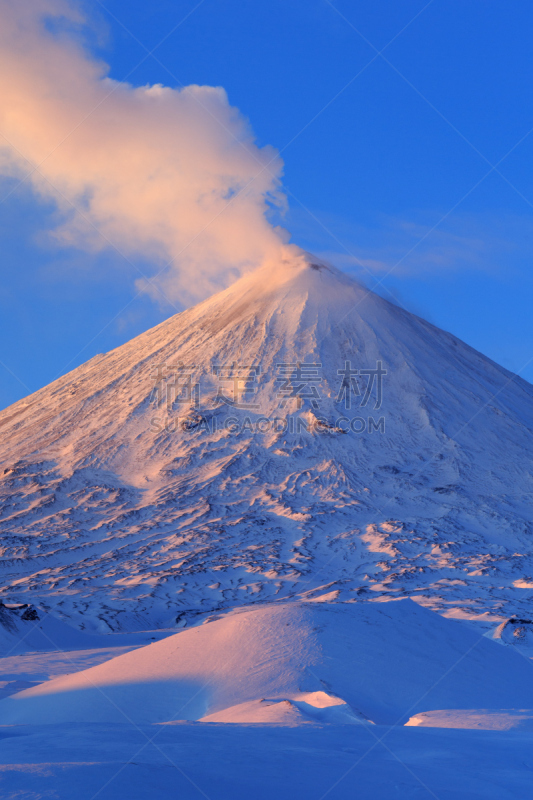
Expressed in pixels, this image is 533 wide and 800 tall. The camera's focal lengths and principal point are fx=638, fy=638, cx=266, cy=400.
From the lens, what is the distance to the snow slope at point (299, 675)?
1164 cm

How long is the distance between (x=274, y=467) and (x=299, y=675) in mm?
36041

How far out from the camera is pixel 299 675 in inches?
508

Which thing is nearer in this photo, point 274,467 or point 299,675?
point 299,675

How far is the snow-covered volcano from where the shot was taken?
113 feet

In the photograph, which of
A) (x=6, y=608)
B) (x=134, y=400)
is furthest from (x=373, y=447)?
(x=6, y=608)

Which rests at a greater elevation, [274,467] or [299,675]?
[274,467]

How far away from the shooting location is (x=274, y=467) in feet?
161

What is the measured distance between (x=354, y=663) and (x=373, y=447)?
1517 inches

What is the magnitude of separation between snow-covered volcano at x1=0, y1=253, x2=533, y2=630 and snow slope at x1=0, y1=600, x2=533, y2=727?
43.6ft

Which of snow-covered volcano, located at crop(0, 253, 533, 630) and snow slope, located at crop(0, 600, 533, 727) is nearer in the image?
snow slope, located at crop(0, 600, 533, 727)

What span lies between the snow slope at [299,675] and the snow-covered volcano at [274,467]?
13.3 metres

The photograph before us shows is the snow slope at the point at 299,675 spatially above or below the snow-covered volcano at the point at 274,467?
below

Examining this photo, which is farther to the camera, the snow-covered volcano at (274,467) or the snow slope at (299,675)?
the snow-covered volcano at (274,467)

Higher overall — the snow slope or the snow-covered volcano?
the snow-covered volcano
